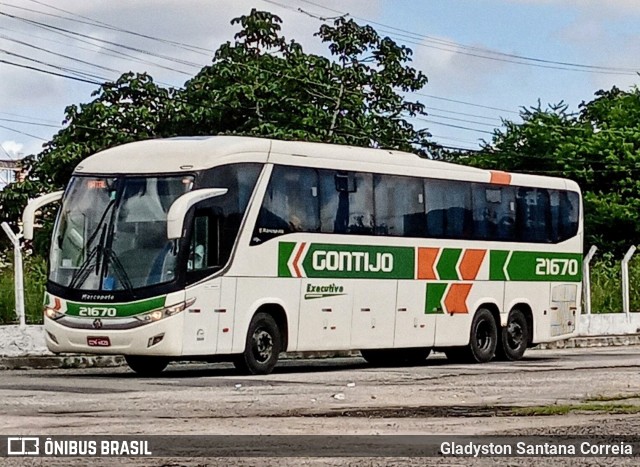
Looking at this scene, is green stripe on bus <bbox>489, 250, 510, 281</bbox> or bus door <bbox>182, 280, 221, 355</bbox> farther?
green stripe on bus <bbox>489, 250, 510, 281</bbox>

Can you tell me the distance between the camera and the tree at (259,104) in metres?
41.3

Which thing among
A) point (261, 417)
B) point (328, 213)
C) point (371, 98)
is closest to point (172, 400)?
point (261, 417)

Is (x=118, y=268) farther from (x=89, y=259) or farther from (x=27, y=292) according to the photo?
(x=27, y=292)

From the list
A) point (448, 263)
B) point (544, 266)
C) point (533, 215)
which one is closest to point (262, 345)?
point (448, 263)

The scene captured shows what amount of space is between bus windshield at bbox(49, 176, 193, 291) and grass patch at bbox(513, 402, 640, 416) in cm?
690

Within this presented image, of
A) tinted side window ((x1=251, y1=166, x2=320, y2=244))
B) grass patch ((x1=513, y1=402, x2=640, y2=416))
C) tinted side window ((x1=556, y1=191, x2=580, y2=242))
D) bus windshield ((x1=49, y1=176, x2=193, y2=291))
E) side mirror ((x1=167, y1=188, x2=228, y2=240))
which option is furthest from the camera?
tinted side window ((x1=556, y1=191, x2=580, y2=242))

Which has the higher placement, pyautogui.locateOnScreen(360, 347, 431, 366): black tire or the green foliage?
the green foliage

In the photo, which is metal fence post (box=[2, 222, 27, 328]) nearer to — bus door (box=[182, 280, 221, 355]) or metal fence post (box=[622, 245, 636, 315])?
bus door (box=[182, 280, 221, 355])

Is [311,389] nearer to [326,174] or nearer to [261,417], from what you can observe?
[261,417]

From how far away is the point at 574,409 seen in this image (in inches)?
558

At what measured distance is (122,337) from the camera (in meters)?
19.8

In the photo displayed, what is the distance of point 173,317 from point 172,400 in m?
4.38

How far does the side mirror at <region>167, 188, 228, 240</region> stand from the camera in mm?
19250

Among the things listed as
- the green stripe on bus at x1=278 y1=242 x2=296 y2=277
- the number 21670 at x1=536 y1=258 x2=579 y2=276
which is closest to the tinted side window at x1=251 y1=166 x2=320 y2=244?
the green stripe on bus at x1=278 y1=242 x2=296 y2=277
